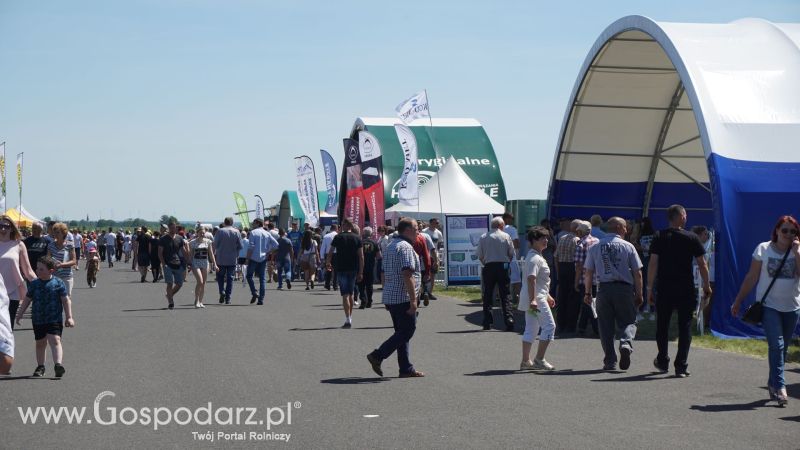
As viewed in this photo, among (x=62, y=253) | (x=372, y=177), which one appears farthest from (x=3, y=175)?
(x=62, y=253)

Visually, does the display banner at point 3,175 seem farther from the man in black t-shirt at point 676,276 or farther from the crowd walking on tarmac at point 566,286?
the man in black t-shirt at point 676,276

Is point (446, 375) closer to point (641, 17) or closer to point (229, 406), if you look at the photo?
point (229, 406)

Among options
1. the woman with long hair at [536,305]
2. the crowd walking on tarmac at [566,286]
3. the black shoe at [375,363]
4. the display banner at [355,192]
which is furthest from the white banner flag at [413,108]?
the black shoe at [375,363]

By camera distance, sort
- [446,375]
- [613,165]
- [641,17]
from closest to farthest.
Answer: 1. [446,375]
2. [641,17]
3. [613,165]

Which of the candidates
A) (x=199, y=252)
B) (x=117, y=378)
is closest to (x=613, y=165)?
(x=199, y=252)

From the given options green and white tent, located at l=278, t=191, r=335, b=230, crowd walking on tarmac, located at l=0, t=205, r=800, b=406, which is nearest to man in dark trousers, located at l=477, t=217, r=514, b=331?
crowd walking on tarmac, located at l=0, t=205, r=800, b=406

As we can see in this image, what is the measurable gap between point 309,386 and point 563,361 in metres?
3.61

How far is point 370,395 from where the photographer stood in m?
9.88

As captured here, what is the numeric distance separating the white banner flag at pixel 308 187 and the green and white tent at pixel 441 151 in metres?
3.18

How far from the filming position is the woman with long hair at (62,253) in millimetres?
15289

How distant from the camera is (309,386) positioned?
10.4m

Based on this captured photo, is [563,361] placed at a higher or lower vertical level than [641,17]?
lower

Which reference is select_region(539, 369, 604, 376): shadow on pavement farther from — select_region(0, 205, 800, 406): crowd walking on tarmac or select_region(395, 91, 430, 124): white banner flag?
select_region(395, 91, 430, 124): white banner flag

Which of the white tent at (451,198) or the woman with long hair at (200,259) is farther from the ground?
the white tent at (451,198)
